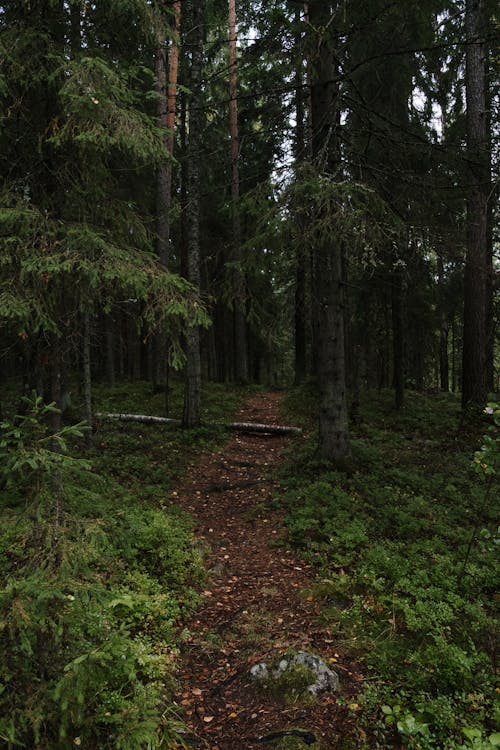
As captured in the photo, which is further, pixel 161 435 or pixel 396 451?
pixel 161 435

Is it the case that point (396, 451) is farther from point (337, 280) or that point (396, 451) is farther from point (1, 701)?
point (1, 701)

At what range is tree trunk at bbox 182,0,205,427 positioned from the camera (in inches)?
433

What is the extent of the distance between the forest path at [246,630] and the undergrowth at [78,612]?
251 mm

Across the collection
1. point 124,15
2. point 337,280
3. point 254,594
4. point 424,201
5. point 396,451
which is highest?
point 124,15

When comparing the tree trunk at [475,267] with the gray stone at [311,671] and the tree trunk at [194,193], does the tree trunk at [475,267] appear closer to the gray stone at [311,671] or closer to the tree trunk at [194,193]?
the tree trunk at [194,193]

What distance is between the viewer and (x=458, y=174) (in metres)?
8.34

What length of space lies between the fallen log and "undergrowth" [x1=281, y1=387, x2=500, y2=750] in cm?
269

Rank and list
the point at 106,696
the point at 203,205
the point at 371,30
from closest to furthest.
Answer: the point at 106,696, the point at 371,30, the point at 203,205

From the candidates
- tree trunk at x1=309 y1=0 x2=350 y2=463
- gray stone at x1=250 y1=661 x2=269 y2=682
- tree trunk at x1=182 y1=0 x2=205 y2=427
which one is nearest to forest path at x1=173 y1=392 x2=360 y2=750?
gray stone at x1=250 y1=661 x2=269 y2=682

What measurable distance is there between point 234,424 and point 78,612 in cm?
1001

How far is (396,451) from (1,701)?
29.3 feet

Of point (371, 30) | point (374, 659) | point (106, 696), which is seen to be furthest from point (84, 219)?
point (371, 30)

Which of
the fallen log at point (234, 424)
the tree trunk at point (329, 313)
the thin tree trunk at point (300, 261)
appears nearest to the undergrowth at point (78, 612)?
the tree trunk at point (329, 313)

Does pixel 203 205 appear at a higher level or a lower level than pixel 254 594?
higher
